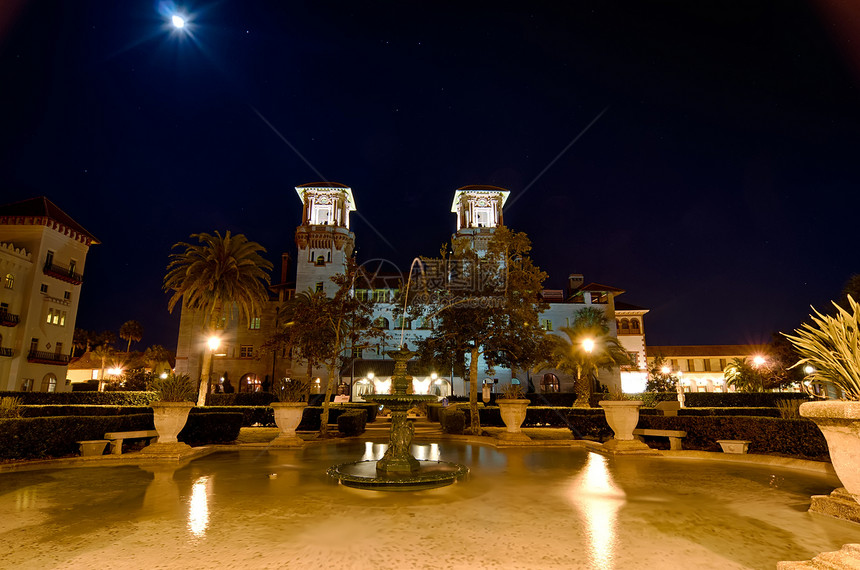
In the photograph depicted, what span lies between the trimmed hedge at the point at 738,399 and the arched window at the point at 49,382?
5395cm

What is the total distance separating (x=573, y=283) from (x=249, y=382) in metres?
46.7

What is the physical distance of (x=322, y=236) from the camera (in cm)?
5475

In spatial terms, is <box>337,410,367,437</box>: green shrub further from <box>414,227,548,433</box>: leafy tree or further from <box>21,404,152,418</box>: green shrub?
<box>21,404,152,418</box>: green shrub

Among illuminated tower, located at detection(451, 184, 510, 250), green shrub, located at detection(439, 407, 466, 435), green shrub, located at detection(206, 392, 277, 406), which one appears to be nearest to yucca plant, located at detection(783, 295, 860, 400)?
green shrub, located at detection(439, 407, 466, 435)

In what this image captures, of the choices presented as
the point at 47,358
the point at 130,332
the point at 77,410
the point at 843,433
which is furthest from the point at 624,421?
the point at 130,332

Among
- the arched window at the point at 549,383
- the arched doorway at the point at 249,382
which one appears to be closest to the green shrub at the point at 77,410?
the arched doorway at the point at 249,382

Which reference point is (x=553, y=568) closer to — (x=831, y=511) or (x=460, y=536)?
(x=460, y=536)

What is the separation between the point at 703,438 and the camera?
13555mm

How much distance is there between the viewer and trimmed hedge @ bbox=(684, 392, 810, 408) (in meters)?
34.6

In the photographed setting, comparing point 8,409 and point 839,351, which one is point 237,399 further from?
point 839,351

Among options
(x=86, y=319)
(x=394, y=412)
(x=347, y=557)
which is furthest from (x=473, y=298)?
(x=86, y=319)

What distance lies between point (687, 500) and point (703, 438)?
7.65 meters

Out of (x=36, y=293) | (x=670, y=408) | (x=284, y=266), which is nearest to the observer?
(x=670, y=408)

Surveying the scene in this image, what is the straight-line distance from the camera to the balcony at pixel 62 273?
3925 cm
